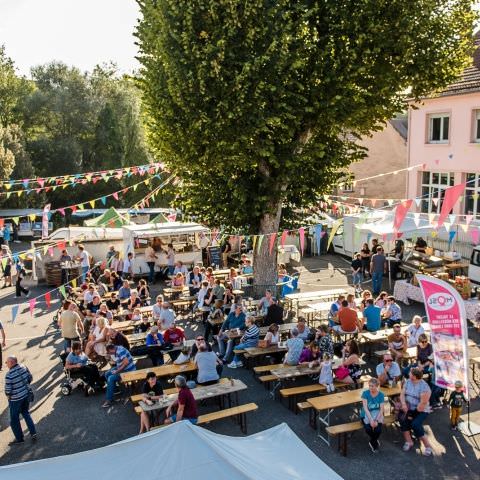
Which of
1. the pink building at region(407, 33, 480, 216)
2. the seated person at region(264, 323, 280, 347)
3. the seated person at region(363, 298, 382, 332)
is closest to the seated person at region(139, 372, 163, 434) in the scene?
the seated person at region(264, 323, 280, 347)

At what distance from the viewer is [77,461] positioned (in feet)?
20.0

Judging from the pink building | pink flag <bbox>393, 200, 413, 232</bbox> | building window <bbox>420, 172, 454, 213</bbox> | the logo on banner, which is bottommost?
the logo on banner

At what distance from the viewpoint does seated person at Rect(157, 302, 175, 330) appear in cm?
1312

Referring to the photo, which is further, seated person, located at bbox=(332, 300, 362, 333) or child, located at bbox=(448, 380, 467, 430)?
seated person, located at bbox=(332, 300, 362, 333)

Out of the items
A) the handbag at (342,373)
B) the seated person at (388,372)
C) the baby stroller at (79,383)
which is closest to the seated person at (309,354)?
the handbag at (342,373)

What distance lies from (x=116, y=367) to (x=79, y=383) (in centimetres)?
117

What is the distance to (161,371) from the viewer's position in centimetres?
1087

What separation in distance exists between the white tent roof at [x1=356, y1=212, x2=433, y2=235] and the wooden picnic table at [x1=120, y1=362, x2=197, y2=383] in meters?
9.61

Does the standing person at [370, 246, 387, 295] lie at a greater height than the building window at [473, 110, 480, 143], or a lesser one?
lesser

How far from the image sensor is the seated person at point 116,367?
1076cm

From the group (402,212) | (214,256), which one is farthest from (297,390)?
(214,256)

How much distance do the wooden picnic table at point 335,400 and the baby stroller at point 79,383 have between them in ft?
15.2

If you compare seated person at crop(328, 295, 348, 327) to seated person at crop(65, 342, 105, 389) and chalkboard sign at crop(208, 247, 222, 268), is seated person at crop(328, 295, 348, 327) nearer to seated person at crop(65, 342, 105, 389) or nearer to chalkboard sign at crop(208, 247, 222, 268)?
seated person at crop(65, 342, 105, 389)

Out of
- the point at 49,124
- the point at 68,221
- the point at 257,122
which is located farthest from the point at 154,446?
the point at 49,124
